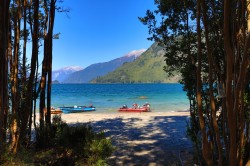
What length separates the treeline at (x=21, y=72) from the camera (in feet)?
13.7

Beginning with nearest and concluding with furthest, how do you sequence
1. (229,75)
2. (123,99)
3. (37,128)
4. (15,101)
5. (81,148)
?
(229,75)
(81,148)
(15,101)
(37,128)
(123,99)

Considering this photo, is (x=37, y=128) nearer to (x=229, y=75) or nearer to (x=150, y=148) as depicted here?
(x=150, y=148)

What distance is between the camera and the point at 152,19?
6941mm

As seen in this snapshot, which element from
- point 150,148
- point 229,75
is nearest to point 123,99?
point 150,148

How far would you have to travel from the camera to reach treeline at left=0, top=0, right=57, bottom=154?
4.17m

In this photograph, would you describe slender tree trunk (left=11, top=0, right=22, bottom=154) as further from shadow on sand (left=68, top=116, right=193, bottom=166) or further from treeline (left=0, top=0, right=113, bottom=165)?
shadow on sand (left=68, top=116, right=193, bottom=166)

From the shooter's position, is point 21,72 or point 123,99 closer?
point 21,72

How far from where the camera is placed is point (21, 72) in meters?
7.49

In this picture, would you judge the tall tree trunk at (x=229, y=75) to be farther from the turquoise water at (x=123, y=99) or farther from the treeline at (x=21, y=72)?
the turquoise water at (x=123, y=99)

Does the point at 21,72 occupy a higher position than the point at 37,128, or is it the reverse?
the point at 21,72

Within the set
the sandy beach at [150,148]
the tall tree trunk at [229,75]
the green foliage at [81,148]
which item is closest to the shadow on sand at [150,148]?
the sandy beach at [150,148]

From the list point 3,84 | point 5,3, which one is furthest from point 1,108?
point 5,3

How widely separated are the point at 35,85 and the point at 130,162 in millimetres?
3526

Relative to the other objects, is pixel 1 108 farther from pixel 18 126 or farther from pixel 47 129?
pixel 47 129
